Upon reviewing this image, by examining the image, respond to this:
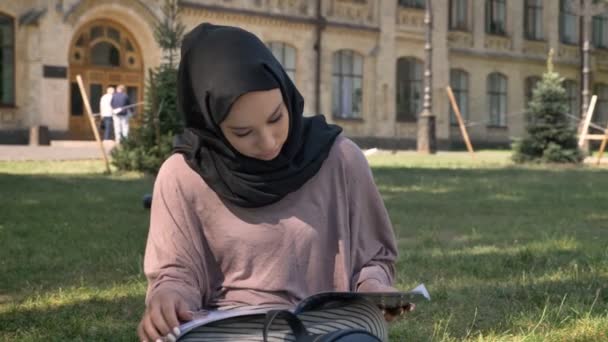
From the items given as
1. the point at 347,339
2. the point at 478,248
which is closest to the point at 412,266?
the point at 478,248

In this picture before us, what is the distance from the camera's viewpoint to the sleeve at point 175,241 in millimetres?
2701

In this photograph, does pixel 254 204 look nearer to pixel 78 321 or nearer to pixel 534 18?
pixel 78 321

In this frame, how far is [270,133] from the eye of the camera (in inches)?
102

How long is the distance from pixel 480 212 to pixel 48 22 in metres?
19.1

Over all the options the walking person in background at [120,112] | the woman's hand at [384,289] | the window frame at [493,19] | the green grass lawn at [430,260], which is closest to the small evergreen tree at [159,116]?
the green grass lawn at [430,260]

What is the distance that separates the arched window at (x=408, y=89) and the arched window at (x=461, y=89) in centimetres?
200

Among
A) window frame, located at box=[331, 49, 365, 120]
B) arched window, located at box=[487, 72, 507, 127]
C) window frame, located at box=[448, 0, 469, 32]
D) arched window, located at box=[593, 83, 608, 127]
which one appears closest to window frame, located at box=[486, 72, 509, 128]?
arched window, located at box=[487, 72, 507, 127]

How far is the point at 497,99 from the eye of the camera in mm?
41031

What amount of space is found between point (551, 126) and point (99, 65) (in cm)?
1318

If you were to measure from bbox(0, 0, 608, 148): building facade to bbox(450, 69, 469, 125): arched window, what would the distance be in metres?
0.04

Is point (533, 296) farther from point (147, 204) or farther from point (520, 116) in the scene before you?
point (520, 116)

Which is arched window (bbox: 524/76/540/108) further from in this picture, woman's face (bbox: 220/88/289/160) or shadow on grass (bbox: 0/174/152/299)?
woman's face (bbox: 220/88/289/160)

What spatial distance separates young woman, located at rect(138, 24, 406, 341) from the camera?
256 centimetres

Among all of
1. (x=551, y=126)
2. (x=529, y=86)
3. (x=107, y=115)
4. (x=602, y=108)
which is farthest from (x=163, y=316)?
(x=602, y=108)
